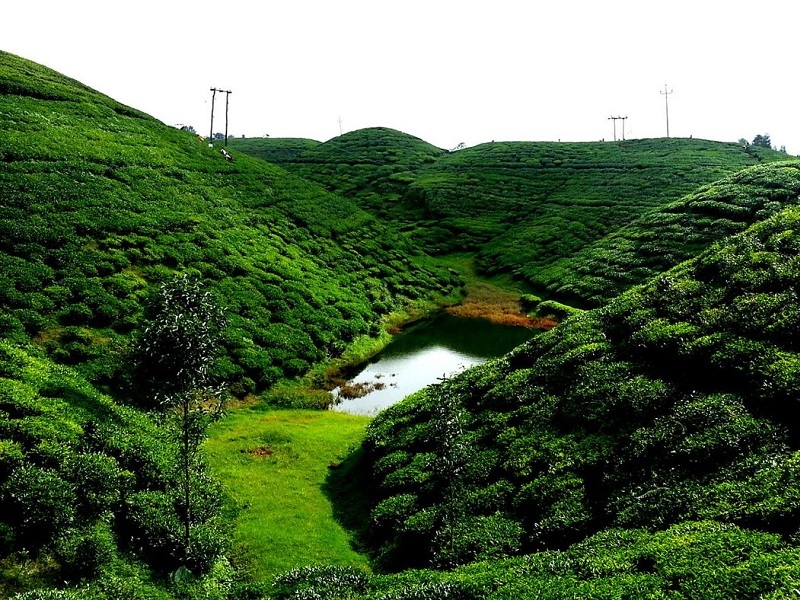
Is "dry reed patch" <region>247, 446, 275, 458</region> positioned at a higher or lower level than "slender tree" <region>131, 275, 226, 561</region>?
lower

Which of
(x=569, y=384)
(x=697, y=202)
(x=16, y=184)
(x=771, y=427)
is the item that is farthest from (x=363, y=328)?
(x=697, y=202)

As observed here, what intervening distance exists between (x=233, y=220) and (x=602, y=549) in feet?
172

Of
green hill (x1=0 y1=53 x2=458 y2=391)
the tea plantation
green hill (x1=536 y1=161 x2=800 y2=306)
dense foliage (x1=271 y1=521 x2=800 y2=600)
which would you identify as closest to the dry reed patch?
the tea plantation

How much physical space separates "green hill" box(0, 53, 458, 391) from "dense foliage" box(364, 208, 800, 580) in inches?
697

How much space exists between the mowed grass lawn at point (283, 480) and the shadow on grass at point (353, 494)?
0.97ft

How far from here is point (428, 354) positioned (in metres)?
49.8

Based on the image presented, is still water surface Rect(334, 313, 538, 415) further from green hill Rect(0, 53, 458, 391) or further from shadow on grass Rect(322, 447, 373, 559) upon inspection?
shadow on grass Rect(322, 447, 373, 559)

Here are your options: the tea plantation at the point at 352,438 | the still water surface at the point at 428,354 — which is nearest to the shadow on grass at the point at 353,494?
the tea plantation at the point at 352,438

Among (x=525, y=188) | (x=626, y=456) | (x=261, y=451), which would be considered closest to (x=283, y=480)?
(x=261, y=451)

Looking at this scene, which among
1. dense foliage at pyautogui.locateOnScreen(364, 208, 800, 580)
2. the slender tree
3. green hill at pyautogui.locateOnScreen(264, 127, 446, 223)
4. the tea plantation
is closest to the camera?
the tea plantation

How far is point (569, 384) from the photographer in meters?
25.6

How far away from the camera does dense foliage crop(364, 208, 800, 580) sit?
57.1 ft

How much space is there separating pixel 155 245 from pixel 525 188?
95.2 meters

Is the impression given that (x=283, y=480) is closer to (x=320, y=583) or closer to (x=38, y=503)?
(x=320, y=583)
